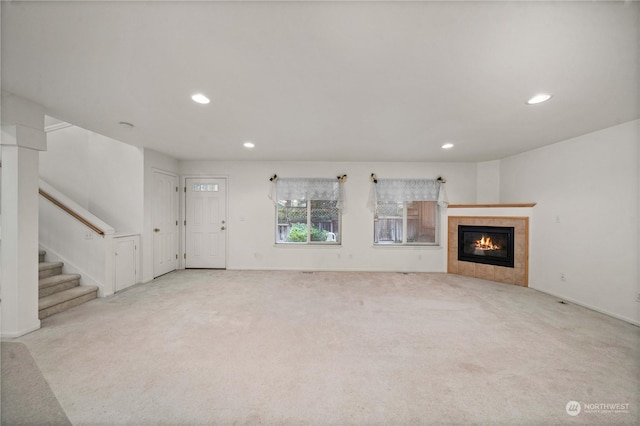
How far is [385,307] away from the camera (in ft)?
9.56

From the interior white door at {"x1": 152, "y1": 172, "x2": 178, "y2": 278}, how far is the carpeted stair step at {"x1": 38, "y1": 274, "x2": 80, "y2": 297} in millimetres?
1064

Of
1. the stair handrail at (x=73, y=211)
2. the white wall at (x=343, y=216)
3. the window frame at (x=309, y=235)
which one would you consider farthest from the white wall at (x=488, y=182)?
the stair handrail at (x=73, y=211)

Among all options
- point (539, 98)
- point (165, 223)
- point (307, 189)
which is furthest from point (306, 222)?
point (539, 98)

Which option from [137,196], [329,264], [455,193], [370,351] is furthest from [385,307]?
[137,196]

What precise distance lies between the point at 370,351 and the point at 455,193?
4.07 meters

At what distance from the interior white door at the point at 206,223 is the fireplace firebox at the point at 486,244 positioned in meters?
5.04

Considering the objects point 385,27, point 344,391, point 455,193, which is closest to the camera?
point 385,27

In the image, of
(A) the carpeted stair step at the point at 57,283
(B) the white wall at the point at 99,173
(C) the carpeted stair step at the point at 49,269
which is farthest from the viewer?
(B) the white wall at the point at 99,173

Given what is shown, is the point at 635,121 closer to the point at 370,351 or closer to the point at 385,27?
the point at 385,27

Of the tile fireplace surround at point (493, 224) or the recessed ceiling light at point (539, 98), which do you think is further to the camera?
the tile fireplace surround at point (493, 224)

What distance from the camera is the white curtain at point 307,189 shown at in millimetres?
4727

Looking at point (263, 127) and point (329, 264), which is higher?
point (263, 127)

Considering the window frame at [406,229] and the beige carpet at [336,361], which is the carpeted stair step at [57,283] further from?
the window frame at [406,229]

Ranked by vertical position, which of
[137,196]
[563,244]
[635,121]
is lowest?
[563,244]
